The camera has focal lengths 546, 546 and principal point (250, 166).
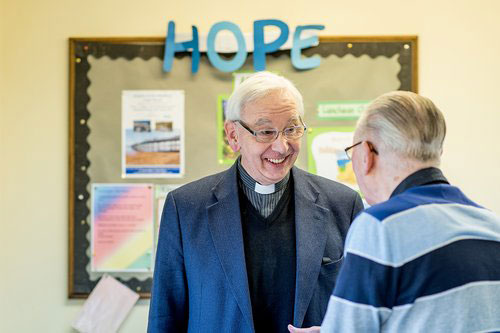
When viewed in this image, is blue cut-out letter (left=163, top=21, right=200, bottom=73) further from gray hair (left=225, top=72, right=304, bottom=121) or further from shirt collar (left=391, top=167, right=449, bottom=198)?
shirt collar (left=391, top=167, right=449, bottom=198)

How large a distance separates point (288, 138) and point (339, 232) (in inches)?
12.4

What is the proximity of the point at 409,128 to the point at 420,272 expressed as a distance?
0.26m

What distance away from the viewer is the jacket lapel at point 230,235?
4.70 feet

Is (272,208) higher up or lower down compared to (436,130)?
lower down

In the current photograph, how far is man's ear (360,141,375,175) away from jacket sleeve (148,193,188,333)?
0.69m

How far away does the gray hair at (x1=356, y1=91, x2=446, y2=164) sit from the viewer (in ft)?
3.24

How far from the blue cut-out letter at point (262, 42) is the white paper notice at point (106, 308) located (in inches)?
46.9

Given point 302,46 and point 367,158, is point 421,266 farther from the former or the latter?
point 302,46

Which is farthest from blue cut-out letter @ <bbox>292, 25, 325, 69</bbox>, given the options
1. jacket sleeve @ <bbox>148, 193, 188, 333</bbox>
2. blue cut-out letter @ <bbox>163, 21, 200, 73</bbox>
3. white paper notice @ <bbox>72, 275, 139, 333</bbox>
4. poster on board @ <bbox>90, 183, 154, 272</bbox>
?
white paper notice @ <bbox>72, 275, 139, 333</bbox>

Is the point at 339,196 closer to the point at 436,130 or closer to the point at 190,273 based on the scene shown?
the point at 190,273

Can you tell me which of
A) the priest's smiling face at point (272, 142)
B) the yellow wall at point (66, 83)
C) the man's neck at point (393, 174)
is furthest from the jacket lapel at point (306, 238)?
the yellow wall at point (66, 83)

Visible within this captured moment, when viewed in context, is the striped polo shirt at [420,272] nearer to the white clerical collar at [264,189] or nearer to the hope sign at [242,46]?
the white clerical collar at [264,189]

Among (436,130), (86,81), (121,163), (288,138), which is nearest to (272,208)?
(288,138)

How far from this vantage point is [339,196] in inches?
64.9
